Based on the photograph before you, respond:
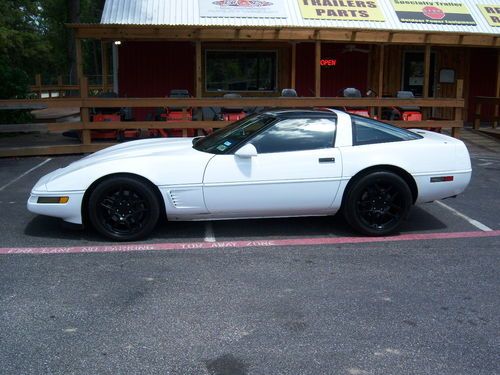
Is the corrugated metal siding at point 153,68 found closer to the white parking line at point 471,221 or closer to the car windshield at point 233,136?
the car windshield at point 233,136

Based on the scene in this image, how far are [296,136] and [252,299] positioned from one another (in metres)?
2.12

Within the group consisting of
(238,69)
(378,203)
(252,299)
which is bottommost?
(252,299)

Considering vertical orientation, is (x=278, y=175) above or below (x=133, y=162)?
below

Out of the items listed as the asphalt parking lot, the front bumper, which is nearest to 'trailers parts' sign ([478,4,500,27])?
the asphalt parking lot

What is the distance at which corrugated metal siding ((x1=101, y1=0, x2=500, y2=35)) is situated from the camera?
13117 millimetres

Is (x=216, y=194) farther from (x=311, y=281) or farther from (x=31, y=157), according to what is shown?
(x=31, y=157)

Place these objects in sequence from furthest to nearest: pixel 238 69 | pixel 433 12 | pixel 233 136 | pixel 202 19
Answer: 1. pixel 238 69
2. pixel 433 12
3. pixel 202 19
4. pixel 233 136

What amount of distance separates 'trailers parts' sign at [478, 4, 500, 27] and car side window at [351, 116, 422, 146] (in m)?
10.8

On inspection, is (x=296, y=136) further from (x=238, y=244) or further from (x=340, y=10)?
(x=340, y=10)

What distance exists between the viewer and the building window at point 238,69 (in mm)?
15625

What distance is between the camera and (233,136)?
584 centimetres

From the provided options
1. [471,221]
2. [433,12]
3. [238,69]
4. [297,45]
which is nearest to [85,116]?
[238,69]

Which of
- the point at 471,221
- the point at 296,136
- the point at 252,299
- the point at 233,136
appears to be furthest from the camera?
the point at 471,221

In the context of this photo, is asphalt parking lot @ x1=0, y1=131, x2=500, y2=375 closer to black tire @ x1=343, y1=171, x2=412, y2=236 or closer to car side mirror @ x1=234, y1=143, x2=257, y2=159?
black tire @ x1=343, y1=171, x2=412, y2=236
